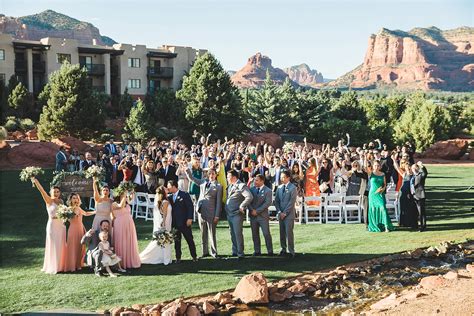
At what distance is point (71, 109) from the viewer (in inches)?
1458

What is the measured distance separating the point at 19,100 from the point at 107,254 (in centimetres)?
3938

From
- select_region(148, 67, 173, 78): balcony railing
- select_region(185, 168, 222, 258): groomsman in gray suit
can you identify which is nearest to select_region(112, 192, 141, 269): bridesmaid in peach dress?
select_region(185, 168, 222, 258): groomsman in gray suit

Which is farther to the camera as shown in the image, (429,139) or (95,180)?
(429,139)

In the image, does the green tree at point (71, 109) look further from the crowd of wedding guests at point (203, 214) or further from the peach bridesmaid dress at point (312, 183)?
the peach bridesmaid dress at point (312, 183)

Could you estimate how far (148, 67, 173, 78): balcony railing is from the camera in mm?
60534

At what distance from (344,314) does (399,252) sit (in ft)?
12.5

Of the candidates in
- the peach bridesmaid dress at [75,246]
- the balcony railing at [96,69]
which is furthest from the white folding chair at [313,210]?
the balcony railing at [96,69]

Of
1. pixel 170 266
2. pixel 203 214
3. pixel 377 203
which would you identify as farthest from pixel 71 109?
pixel 170 266

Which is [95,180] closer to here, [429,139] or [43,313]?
[43,313]

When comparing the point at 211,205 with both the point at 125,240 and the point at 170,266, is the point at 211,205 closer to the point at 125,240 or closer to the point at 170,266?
the point at 170,266

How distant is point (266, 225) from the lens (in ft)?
37.8

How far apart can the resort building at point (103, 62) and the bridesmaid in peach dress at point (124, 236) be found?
125 ft

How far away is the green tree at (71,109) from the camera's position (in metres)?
37.0

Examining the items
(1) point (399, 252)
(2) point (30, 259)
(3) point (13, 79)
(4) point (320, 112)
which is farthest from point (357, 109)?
(2) point (30, 259)
